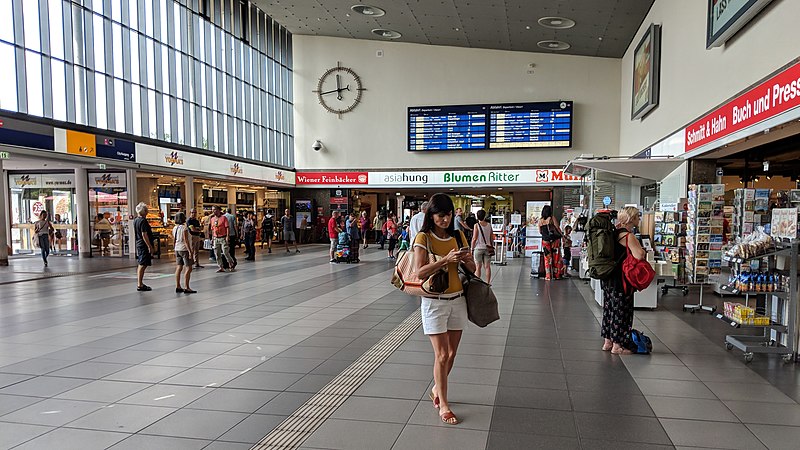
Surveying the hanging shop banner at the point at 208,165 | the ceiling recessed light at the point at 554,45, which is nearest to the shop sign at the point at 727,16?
the ceiling recessed light at the point at 554,45

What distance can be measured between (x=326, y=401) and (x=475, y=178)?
1844cm

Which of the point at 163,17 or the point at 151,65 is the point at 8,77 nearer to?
the point at 151,65

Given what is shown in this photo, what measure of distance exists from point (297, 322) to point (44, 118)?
1007 cm

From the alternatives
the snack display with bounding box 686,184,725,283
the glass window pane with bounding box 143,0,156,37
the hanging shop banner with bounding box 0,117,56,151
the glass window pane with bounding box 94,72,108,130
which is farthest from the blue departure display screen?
the snack display with bounding box 686,184,725,283

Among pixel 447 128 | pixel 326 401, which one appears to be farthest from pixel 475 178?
pixel 326 401

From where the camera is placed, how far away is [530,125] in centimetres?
2075

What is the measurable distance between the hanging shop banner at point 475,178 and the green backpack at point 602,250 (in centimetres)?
1585

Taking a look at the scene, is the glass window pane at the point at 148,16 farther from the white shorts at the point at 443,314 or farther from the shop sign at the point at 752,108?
the white shorts at the point at 443,314

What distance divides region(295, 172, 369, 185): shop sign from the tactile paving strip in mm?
17537

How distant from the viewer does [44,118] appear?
12.4 m

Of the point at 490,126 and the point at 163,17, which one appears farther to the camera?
the point at 490,126

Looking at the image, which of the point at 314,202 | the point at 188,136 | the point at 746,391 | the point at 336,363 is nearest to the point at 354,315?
the point at 336,363

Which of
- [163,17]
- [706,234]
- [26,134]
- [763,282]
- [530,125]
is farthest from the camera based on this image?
[530,125]

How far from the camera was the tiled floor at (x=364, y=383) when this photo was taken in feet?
10.7
